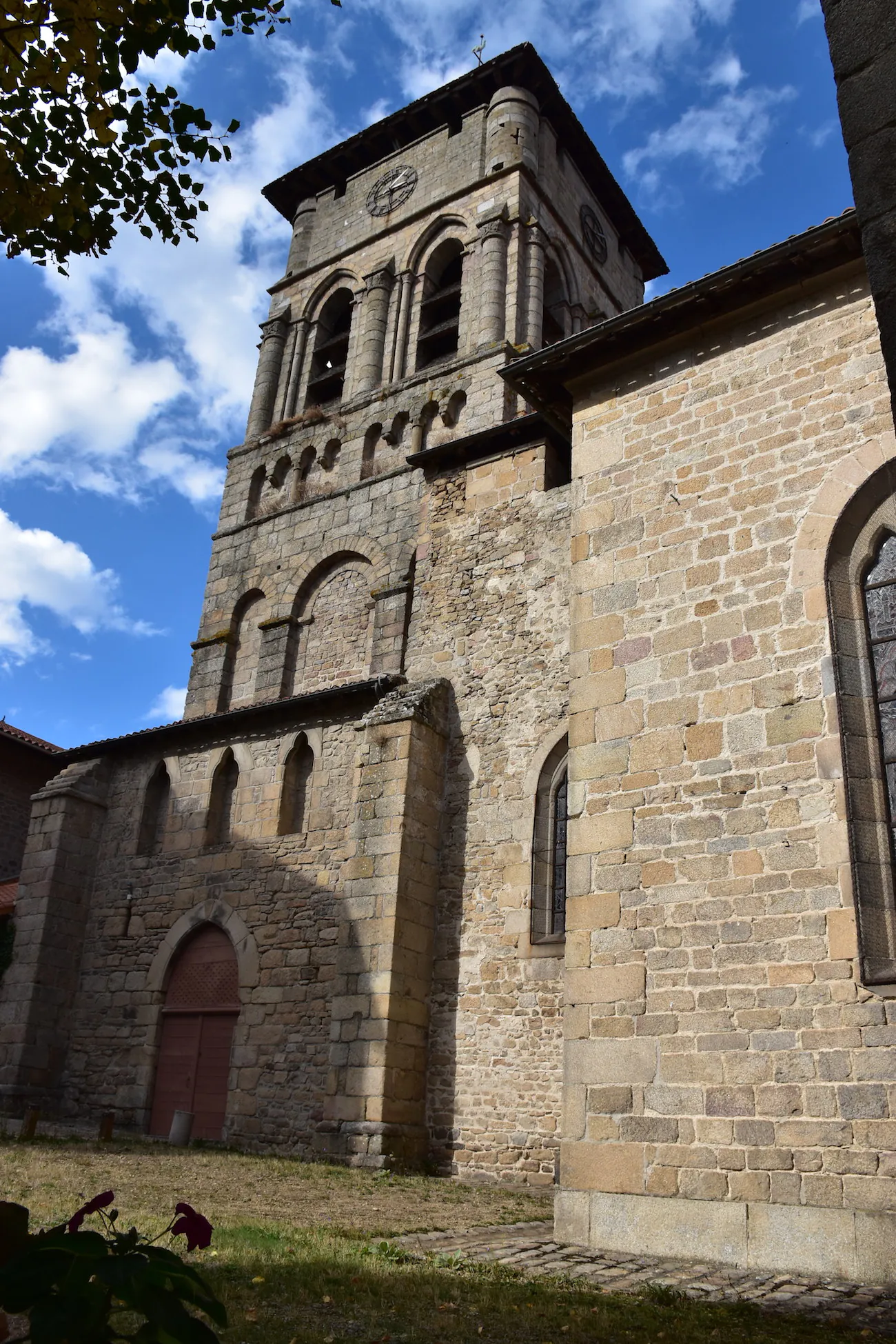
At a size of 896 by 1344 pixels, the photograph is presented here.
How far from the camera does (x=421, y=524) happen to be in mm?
14523

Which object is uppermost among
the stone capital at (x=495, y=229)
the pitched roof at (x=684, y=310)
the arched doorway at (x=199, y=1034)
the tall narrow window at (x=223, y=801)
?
the stone capital at (x=495, y=229)

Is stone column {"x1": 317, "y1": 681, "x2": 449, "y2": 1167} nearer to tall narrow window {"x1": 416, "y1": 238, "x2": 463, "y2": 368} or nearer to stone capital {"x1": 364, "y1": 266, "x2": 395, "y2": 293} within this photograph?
tall narrow window {"x1": 416, "y1": 238, "x2": 463, "y2": 368}

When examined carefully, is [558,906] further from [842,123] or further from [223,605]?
[223,605]

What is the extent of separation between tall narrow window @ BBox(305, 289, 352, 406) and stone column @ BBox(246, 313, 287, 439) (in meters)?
0.93

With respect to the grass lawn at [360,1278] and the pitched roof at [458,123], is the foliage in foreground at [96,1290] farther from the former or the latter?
the pitched roof at [458,123]

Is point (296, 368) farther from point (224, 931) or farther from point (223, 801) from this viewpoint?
point (224, 931)

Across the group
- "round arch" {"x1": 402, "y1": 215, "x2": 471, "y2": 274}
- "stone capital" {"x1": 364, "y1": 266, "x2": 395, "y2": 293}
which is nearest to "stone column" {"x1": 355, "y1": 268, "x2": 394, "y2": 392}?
"stone capital" {"x1": 364, "y1": 266, "x2": 395, "y2": 293}

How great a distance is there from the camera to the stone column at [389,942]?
11.2 meters

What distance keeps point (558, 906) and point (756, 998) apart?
465cm

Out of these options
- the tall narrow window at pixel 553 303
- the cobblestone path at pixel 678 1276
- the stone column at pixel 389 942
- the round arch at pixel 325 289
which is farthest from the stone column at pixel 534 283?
the cobblestone path at pixel 678 1276

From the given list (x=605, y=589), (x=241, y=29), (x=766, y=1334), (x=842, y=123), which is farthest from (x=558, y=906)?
(x=842, y=123)

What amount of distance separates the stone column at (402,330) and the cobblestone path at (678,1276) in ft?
57.9

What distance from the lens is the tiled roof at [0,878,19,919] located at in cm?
1764

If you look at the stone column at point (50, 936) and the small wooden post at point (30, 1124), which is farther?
the stone column at point (50, 936)
